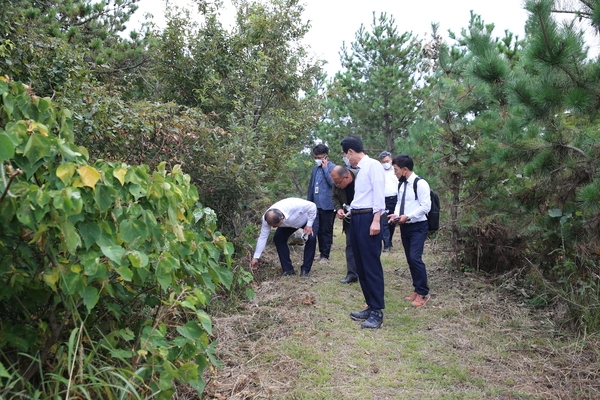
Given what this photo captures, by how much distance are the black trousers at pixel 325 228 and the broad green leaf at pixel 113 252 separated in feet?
18.0

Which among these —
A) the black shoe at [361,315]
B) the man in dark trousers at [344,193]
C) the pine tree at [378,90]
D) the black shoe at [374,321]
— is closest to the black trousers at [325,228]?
the man in dark trousers at [344,193]

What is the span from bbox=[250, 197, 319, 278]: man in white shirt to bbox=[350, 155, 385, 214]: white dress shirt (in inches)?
63.0

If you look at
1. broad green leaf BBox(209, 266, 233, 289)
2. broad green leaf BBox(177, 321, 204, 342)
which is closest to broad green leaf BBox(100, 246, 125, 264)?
broad green leaf BBox(177, 321, 204, 342)

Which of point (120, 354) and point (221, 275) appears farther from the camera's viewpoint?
point (221, 275)

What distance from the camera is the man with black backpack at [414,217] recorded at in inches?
218

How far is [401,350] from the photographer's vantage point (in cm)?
438

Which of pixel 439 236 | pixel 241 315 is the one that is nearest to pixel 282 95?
pixel 439 236

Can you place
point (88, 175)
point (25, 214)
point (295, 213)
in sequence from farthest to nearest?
point (295, 213) < point (88, 175) < point (25, 214)

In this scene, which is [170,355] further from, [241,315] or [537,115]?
[537,115]

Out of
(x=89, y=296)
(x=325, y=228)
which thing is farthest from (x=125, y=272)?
(x=325, y=228)

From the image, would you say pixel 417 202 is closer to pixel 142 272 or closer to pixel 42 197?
pixel 142 272

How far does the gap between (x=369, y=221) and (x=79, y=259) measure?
119 inches

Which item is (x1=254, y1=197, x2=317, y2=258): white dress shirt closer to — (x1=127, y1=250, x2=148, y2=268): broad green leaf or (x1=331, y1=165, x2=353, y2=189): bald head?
(x1=331, y1=165, x2=353, y2=189): bald head

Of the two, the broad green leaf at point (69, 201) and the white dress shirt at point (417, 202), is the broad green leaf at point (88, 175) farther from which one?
the white dress shirt at point (417, 202)
